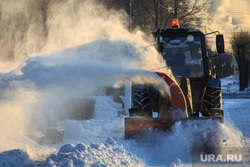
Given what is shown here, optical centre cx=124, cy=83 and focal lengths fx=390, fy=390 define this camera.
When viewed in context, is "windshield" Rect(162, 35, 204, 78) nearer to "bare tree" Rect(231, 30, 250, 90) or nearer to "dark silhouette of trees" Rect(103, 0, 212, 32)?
"dark silhouette of trees" Rect(103, 0, 212, 32)

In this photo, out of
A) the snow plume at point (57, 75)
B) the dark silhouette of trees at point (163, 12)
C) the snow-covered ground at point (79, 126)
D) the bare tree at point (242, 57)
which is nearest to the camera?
the snow-covered ground at point (79, 126)

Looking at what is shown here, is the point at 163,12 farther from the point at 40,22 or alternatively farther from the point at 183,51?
the point at 183,51

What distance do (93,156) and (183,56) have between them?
4340 millimetres

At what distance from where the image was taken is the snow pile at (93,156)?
18.4 ft

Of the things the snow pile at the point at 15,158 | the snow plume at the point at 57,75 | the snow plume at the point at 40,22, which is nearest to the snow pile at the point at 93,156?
the snow pile at the point at 15,158

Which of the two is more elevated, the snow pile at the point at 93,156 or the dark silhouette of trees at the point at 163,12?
the dark silhouette of trees at the point at 163,12

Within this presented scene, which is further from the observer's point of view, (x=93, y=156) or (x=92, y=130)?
(x=92, y=130)

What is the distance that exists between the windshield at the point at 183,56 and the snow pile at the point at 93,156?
3.30 m

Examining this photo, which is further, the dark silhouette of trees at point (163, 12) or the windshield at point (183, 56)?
the dark silhouette of trees at point (163, 12)

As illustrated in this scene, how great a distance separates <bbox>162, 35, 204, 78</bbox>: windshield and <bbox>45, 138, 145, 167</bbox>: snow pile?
330 centimetres

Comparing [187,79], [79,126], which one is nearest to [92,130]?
[79,126]

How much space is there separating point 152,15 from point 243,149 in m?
21.4

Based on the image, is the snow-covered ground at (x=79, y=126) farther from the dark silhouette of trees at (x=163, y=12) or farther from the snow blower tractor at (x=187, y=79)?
the dark silhouette of trees at (x=163, y=12)

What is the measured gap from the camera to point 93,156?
5.96 meters
